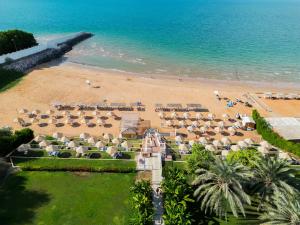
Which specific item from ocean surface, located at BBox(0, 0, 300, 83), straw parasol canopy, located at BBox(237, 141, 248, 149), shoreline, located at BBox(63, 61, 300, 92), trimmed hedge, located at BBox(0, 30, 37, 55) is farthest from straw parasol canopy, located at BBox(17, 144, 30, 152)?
trimmed hedge, located at BBox(0, 30, 37, 55)

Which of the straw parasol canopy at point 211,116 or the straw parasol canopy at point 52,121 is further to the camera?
the straw parasol canopy at point 211,116

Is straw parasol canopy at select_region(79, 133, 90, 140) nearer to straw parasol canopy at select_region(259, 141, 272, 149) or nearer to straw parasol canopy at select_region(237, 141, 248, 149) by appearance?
→ straw parasol canopy at select_region(237, 141, 248, 149)

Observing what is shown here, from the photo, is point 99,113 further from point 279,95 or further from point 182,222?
point 279,95

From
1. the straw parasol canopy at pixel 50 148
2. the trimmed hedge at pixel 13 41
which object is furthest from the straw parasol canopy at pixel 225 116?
the trimmed hedge at pixel 13 41

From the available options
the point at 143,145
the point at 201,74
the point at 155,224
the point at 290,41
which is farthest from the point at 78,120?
the point at 290,41

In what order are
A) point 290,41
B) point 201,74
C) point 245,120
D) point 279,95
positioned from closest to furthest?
point 245,120, point 279,95, point 201,74, point 290,41

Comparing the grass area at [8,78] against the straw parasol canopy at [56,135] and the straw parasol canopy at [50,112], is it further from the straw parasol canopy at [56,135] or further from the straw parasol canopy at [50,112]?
the straw parasol canopy at [56,135]
